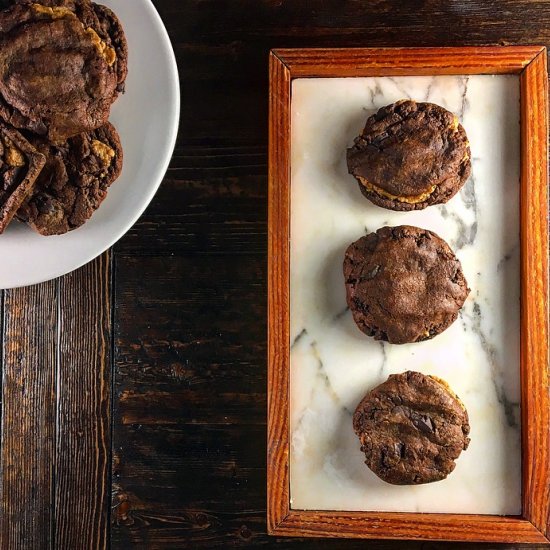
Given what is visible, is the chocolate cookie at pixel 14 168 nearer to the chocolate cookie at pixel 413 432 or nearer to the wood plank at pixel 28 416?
the wood plank at pixel 28 416

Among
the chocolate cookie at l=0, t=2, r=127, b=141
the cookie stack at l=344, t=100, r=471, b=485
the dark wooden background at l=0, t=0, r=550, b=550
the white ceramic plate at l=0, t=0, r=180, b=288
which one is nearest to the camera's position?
the chocolate cookie at l=0, t=2, r=127, b=141

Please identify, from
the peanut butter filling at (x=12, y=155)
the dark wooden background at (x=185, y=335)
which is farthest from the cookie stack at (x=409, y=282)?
the peanut butter filling at (x=12, y=155)

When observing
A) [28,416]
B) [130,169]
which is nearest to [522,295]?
[130,169]

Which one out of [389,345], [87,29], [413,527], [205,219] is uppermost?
[87,29]

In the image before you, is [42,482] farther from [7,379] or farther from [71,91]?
[71,91]

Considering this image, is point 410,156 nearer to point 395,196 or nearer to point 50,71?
point 395,196

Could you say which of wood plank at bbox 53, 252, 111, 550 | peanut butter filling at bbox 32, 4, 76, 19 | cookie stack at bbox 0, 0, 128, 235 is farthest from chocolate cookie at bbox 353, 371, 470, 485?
peanut butter filling at bbox 32, 4, 76, 19

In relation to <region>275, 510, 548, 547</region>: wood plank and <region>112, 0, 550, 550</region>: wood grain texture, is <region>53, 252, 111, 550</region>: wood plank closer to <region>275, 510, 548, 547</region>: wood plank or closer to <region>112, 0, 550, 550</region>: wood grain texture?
<region>112, 0, 550, 550</region>: wood grain texture
